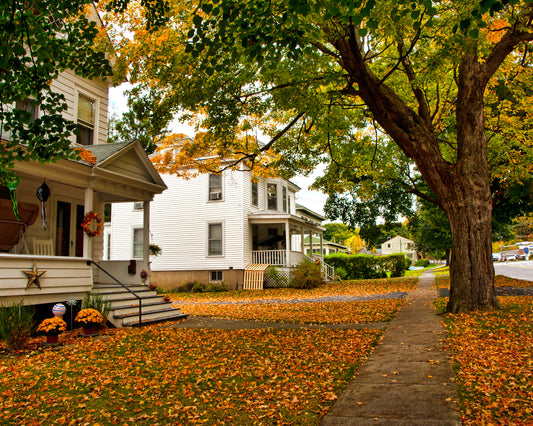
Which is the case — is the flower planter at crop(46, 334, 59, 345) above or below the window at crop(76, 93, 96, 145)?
below

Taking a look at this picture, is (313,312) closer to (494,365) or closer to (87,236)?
(87,236)

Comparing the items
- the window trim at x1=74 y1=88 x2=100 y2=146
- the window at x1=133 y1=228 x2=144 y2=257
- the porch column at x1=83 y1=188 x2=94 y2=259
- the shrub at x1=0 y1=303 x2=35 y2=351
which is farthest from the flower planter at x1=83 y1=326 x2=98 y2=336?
the window at x1=133 y1=228 x2=144 y2=257

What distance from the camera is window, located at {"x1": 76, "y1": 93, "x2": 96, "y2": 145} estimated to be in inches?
491

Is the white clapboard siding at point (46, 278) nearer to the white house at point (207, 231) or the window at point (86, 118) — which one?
the window at point (86, 118)

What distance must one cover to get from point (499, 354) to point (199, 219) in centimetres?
1946

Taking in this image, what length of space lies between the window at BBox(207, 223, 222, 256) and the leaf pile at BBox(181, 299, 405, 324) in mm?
8923

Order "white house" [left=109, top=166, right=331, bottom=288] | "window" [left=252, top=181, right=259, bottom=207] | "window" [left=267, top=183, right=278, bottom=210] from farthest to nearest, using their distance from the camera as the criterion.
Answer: "window" [left=267, top=183, right=278, bottom=210], "window" [left=252, top=181, right=259, bottom=207], "white house" [left=109, top=166, right=331, bottom=288]

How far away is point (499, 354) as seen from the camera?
5.70m

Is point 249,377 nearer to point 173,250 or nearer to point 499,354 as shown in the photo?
point 499,354

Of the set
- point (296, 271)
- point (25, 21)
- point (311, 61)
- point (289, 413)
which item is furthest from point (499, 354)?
point (296, 271)

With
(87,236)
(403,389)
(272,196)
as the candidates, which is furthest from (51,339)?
(272,196)

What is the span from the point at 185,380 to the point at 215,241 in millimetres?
18206

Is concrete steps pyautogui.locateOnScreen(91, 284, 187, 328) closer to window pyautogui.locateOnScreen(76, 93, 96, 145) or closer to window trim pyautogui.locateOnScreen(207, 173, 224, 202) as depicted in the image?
window pyautogui.locateOnScreen(76, 93, 96, 145)

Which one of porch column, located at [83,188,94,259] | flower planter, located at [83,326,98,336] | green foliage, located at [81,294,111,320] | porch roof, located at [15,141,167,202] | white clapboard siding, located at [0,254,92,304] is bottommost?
flower planter, located at [83,326,98,336]
